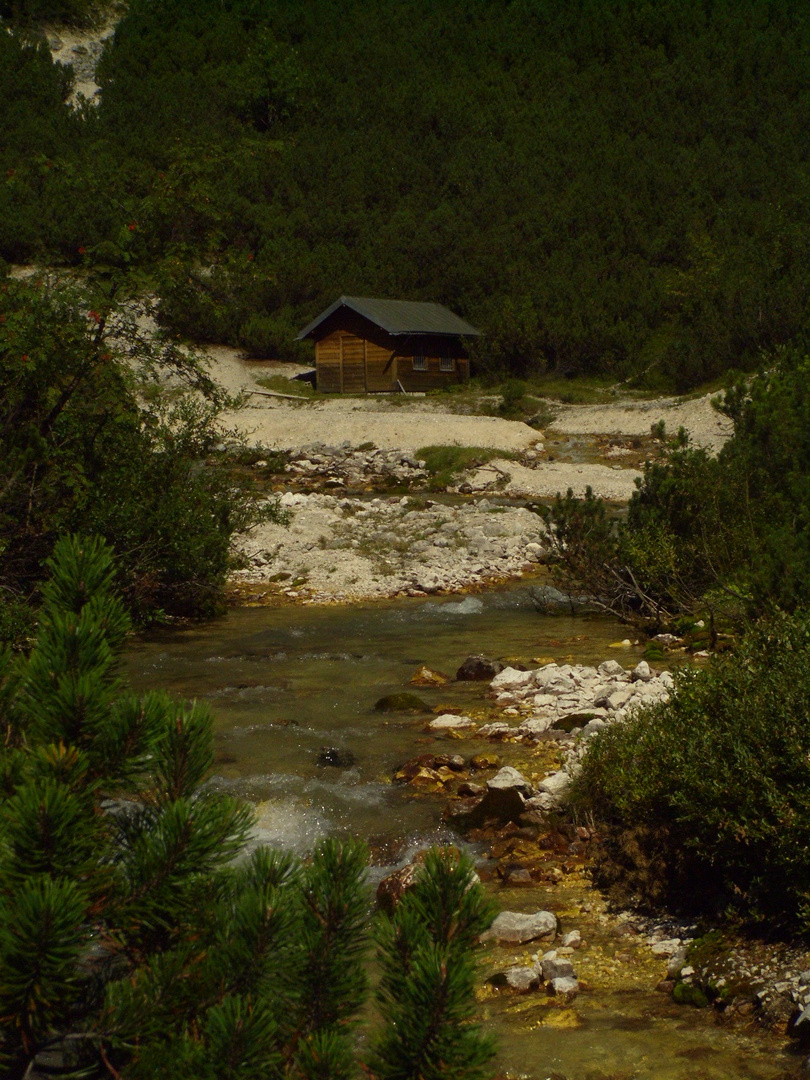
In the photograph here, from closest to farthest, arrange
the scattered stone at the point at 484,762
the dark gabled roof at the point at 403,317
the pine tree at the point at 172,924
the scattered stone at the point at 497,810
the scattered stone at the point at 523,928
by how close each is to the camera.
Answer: the pine tree at the point at 172,924 < the scattered stone at the point at 523,928 < the scattered stone at the point at 497,810 < the scattered stone at the point at 484,762 < the dark gabled roof at the point at 403,317

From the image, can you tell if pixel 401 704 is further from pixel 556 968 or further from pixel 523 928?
pixel 556 968

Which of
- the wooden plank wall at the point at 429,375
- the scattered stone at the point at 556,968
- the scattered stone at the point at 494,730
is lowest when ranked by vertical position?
the scattered stone at the point at 494,730

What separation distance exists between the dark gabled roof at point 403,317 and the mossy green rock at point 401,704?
3607cm

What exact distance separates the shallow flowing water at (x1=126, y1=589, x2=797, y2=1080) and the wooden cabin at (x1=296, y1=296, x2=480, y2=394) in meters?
30.8

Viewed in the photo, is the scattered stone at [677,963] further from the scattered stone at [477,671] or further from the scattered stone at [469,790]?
the scattered stone at [477,671]

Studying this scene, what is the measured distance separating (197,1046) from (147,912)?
13.3 inches

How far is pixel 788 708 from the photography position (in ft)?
19.2

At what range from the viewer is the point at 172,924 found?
2.67 meters

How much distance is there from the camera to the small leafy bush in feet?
18.6

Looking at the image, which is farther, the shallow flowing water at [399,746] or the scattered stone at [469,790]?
the scattered stone at [469,790]

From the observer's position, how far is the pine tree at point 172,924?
2373 mm

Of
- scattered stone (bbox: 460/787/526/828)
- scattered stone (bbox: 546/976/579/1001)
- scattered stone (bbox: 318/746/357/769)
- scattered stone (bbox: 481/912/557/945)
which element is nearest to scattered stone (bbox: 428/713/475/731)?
scattered stone (bbox: 318/746/357/769)

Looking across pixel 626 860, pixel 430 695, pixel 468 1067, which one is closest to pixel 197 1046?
pixel 468 1067

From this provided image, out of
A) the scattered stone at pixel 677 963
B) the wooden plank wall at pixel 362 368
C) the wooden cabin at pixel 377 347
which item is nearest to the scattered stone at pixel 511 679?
the scattered stone at pixel 677 963
